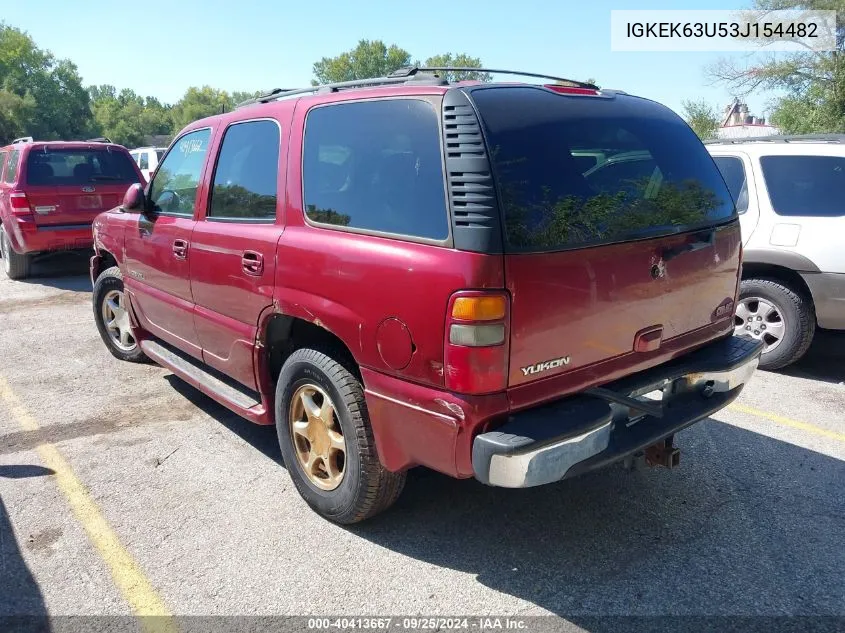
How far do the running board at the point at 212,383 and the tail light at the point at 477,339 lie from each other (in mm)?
1527

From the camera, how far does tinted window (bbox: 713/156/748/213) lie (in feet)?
18.2

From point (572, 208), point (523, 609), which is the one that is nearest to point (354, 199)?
point (572, 208)

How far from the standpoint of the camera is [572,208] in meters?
2.62

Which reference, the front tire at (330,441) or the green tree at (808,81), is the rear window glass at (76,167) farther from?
the green tree at (808,81)

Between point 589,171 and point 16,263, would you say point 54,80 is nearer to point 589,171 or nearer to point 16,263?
point 16,263

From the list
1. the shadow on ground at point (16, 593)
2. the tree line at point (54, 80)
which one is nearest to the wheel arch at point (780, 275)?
the shadow on ground at point (16, 593)

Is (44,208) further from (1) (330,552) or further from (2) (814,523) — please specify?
(2) (814,523)

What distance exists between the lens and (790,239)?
17.2 feet

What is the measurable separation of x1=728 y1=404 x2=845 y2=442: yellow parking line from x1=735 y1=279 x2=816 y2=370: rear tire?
925 mm

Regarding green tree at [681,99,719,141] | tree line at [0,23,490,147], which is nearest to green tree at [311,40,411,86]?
tree line at [0,23,490,147]

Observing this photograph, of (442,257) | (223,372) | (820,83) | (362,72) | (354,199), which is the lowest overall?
(223,372)

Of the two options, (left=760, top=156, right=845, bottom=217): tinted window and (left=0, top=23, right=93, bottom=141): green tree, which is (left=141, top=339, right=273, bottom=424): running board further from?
(left=0, top=23, right=93, bottom=141): green tree

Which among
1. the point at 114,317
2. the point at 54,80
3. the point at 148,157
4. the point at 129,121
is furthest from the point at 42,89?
the point at 114,317

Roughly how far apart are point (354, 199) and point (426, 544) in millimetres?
1605
